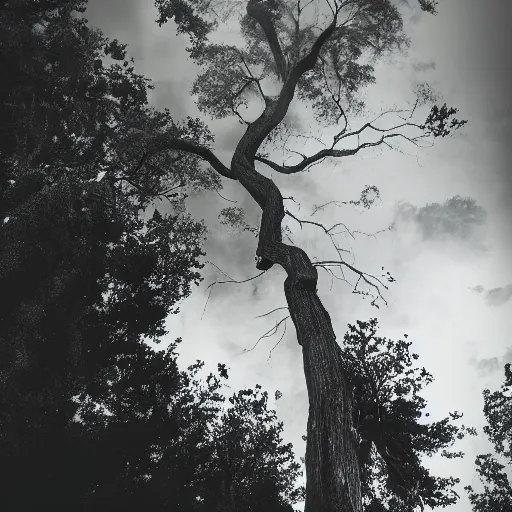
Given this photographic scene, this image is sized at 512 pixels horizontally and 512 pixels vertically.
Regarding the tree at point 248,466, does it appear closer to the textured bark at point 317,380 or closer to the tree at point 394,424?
the tree at point 394,424

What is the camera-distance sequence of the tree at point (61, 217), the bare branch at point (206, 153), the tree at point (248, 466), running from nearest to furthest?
the bare branch at point (206, 153) < the tree at point (61, 217) < the tree at point (248, 466)

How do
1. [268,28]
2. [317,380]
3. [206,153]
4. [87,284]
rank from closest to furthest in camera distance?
[317,380], [206,153], [268,28], [87,284]

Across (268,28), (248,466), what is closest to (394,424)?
(248,466)

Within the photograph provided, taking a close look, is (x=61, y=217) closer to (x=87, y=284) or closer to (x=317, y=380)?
(x=87, y=284)

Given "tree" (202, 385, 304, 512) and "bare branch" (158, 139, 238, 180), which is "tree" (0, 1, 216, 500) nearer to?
"bare branch" (158, 139, 238, 180)

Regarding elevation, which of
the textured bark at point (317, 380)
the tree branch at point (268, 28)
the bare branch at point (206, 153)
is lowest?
the textured bark at point (317, 380)

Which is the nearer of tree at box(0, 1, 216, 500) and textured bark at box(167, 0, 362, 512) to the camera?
textured bark at box(167, 0, 362, 512)

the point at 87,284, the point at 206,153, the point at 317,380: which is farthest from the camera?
the point at 87,284

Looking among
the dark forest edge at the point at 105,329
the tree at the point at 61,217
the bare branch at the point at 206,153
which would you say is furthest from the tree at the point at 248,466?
the bare branch at the point at 206,153

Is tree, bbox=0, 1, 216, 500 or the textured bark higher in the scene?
tree, bbox=0, 1, 216, 500

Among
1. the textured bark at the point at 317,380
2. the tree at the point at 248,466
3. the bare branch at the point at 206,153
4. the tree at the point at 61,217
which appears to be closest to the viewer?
the textured bark at the point at 317,380

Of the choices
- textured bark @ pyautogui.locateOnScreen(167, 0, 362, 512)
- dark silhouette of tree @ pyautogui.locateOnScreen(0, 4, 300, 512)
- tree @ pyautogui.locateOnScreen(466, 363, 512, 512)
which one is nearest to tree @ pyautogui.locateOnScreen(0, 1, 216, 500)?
dark silhouette of tree @ pyautogui.locateOnScreen(0, 4, 300, 512)

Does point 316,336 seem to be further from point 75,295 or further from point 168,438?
point 168,438

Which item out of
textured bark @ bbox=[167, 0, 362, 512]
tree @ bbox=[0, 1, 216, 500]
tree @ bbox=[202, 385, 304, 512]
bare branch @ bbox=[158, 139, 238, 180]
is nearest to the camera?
textured bark @ bbox=[167, 0, 362, 512]
